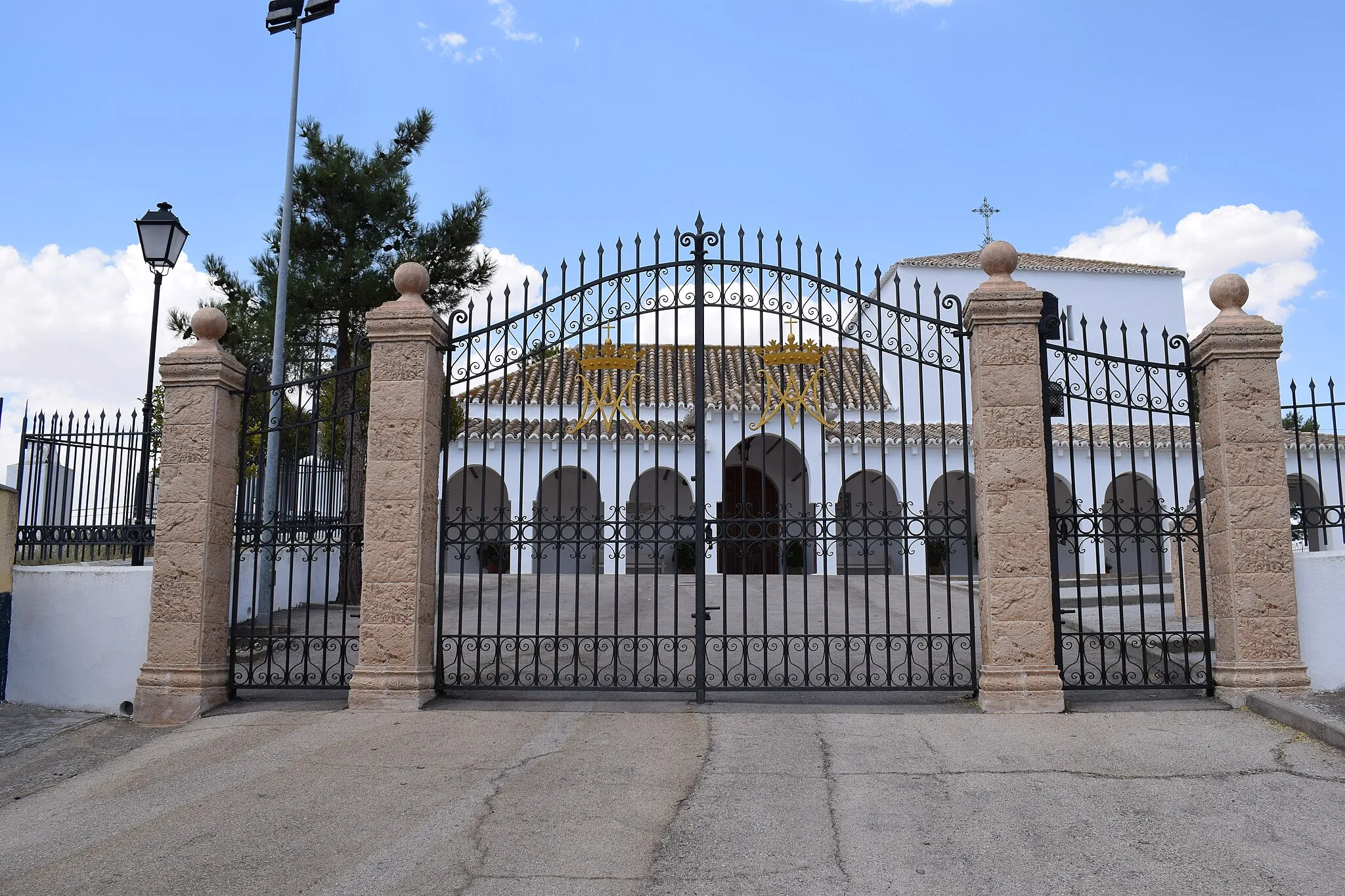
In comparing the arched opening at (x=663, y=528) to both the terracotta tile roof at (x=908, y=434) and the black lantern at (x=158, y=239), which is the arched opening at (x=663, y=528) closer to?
the terracotta tile roof at (x=908, y=434)

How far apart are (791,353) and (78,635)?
18.8 ft

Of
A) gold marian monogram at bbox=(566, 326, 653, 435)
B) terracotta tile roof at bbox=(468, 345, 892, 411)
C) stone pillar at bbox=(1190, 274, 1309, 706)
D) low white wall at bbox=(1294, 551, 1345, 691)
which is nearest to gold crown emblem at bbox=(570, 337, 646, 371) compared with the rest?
gold marian monogram at bbox=(566, 326, 653, 435)

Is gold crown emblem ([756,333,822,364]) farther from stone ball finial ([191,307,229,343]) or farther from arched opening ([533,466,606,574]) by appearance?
stone ball finial ([191,307,229,343])

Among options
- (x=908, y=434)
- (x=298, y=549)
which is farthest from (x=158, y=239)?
(x=908, y=434)

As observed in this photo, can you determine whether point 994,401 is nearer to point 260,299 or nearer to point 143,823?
point 143,823

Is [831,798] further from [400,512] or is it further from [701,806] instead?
[400,512]

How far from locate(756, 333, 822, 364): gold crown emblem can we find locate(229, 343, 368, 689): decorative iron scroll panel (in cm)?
293

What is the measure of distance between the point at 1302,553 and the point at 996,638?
227 centimetres

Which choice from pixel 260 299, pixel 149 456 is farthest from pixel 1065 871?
pixel 260 299

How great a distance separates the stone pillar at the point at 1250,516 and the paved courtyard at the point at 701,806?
0.46 metres

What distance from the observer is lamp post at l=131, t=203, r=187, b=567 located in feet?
26.7

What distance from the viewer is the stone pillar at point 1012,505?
6.12 metres

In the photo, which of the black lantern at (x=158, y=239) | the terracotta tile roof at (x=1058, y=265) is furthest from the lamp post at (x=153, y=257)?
the terracotta tile roof at (x=1058, y=265)

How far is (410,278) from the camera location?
6.89 meters
